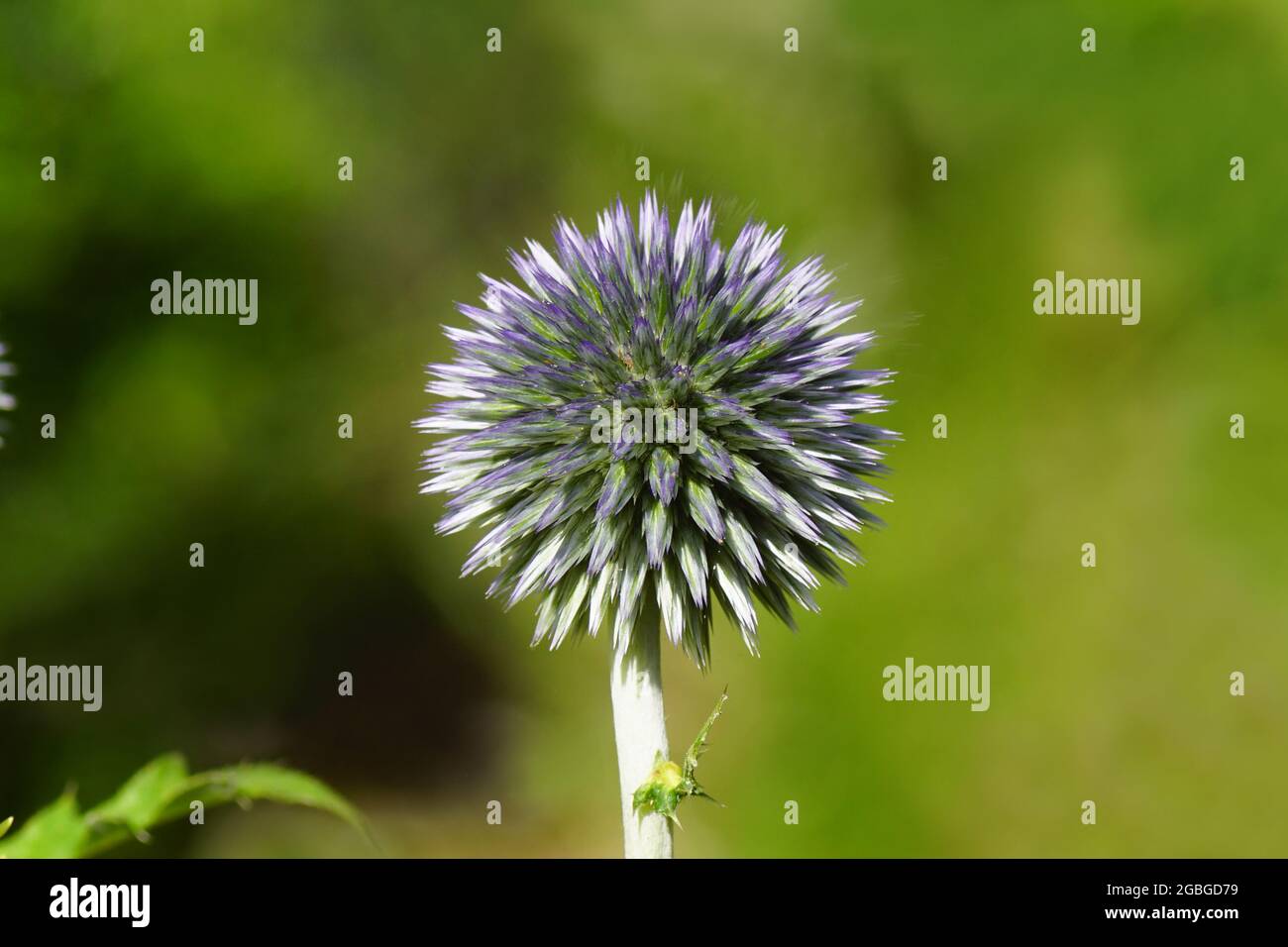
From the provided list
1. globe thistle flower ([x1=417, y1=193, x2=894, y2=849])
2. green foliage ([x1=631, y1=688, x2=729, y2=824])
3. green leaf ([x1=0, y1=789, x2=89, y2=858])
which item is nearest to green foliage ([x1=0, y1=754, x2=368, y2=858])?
green leaf ([x1=0, y1=789, x2=89, y2=858])

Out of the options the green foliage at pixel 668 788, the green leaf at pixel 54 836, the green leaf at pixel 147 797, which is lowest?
the green foliage at pixel 668 788

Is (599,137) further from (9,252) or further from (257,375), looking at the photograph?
(9,252)

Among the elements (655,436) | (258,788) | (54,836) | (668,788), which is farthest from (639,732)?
(54,836)

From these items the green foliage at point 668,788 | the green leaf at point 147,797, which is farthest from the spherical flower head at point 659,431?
the green leaf at point 147,797

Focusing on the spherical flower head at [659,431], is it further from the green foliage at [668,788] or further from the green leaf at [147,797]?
the green leaf at [147,797]

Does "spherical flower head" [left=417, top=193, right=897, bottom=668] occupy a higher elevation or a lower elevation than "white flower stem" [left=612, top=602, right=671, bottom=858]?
higher

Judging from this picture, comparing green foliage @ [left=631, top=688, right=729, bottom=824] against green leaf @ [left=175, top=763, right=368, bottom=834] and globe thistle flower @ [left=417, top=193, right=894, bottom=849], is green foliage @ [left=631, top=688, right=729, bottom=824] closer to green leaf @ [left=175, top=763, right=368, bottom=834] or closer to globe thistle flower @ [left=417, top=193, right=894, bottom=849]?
globe thistle flower @ [left=417, top=193, right=894, bottom=849]
